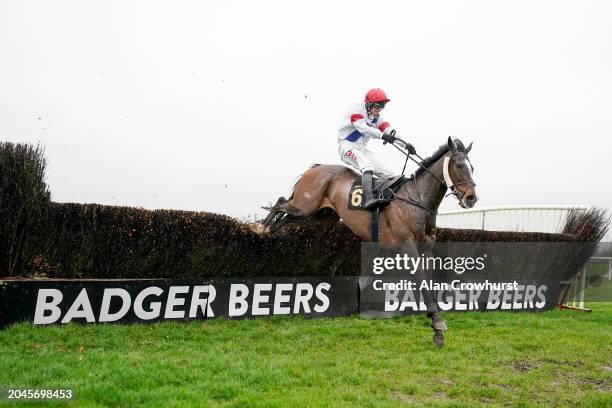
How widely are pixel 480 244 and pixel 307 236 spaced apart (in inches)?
158

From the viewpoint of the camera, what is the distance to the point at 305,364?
5305 millimetres

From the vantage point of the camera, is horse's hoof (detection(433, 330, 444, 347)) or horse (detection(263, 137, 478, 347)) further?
horse (detection(263, 137, 478, 347))

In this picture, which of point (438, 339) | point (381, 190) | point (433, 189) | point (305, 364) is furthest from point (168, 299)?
point (433, 189)

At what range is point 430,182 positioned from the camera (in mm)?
7375

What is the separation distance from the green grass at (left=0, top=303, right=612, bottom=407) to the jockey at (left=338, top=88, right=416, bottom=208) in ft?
6.82

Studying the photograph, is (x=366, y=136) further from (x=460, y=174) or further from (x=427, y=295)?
(x=427, y=295)

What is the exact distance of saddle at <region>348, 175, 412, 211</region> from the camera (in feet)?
24.8

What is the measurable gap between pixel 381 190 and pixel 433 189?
70 centimetres

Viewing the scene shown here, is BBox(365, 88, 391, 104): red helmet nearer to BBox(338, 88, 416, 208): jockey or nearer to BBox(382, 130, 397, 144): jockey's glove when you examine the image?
BBox(338, 88, 416, 208): jockey

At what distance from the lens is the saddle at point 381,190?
7.55m

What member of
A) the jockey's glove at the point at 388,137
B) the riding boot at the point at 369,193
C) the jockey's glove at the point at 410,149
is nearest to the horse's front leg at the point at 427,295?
the riding boot at the point at 369,193

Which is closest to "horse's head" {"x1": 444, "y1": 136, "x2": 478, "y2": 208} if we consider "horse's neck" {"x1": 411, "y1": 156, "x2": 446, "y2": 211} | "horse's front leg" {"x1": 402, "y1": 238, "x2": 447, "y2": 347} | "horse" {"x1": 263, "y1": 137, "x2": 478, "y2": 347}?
"horse" {"x1": 263, "y1": 137, "x2": 478, "y2": 347}

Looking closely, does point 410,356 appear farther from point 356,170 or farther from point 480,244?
point 480,244

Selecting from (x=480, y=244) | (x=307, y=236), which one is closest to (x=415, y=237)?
(x=307, y=236)
